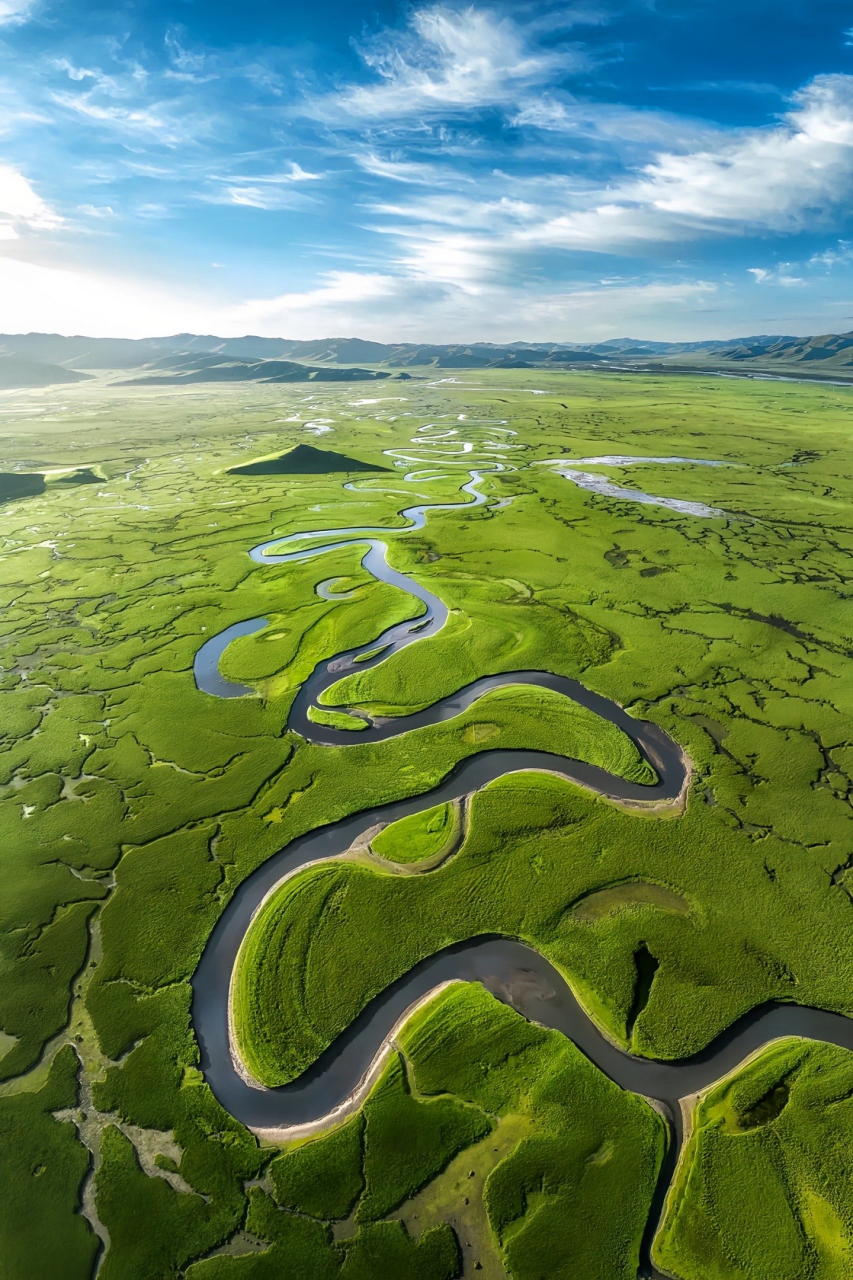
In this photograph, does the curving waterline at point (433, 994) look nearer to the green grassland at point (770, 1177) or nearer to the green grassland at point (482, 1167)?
the green grassland at point (770, 1177)

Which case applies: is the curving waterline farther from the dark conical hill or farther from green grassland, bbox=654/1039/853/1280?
the dark conical hill

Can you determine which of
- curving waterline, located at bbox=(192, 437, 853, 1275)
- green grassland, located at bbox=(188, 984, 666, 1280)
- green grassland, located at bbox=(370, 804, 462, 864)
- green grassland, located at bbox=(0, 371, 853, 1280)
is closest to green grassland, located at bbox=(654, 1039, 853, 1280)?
curving waterline, located at bbox=(192, 437, 853, 1275)

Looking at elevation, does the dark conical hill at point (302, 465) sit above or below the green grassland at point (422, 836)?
above

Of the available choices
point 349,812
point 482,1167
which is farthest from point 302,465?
point 482,1167

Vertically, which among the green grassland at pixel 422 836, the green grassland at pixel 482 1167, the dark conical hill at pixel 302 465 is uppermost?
the dark conical hill at pixel 302 465

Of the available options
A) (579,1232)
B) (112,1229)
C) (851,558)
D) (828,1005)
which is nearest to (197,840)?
(112,1229)

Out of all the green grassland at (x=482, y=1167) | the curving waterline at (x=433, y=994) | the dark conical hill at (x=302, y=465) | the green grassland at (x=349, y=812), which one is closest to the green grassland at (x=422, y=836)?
the curving waterline at (x=433, y=994)

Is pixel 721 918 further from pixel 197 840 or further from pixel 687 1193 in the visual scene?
pixel 197 840
